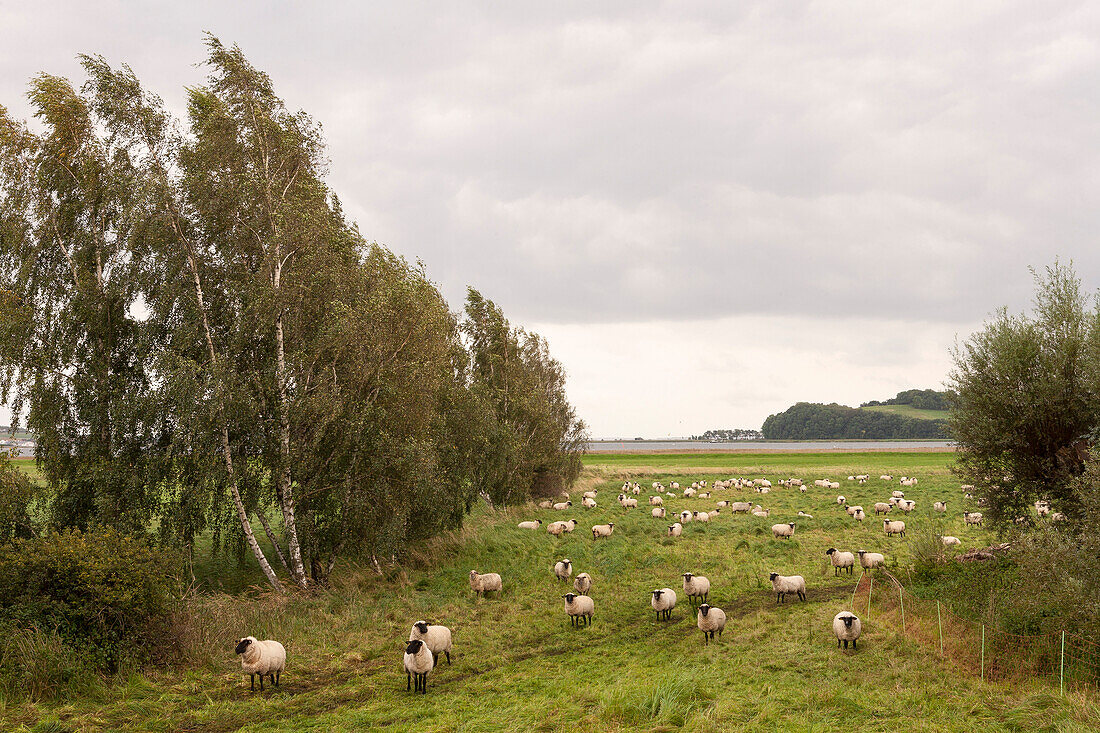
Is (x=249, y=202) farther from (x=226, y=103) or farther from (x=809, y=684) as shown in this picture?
(x=809, y=684)

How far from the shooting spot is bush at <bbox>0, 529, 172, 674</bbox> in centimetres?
1325

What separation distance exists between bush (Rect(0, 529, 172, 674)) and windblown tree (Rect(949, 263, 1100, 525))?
23.8m

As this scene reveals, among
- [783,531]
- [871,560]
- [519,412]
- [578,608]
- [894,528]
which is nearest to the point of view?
[578,608]

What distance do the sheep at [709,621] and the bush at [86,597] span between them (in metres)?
13.9

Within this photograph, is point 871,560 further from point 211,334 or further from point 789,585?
point 211,334

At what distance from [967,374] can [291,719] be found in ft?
69.7

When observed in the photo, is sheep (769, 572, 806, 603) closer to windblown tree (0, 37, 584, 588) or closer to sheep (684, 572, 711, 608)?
sheep (684, 572, 711, 608)

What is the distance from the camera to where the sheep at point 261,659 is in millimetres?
13234

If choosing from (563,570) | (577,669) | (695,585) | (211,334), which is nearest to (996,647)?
(695,585)

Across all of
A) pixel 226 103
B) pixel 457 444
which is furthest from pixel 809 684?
pixel 226 103

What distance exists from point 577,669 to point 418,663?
387cm

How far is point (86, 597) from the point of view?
13.9 m

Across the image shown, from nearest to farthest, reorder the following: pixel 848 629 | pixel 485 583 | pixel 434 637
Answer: pixel 848 629 → pixel 434 637 → pixel 485 583

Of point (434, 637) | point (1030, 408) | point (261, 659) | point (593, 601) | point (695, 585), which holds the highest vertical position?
point (1030, 408)
